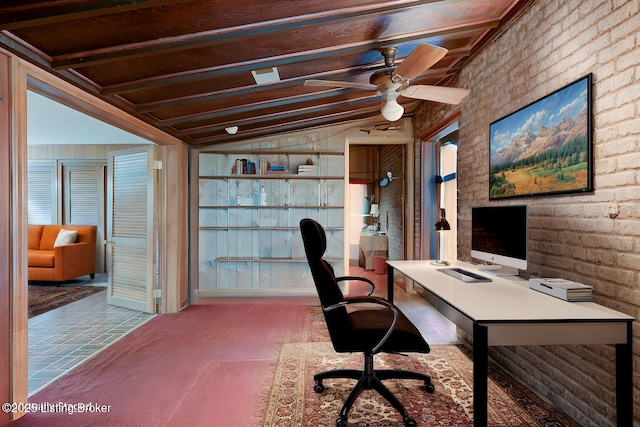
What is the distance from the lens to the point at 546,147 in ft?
7.32

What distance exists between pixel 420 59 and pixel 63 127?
514cm

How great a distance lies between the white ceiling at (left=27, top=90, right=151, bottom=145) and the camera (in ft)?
13.2

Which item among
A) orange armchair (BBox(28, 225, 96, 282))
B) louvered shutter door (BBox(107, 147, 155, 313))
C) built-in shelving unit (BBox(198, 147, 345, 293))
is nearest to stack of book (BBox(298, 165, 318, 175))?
built-in shelving unit (BBox(198, 147, 345, 293))

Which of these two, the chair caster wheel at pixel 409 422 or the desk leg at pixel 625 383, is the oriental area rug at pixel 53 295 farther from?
the desk leg at pixel 625 383

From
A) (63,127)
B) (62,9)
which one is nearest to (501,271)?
(62,9)

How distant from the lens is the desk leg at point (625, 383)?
1.49m

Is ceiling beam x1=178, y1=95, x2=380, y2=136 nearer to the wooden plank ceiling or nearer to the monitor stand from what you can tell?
the wooden plank ceiling

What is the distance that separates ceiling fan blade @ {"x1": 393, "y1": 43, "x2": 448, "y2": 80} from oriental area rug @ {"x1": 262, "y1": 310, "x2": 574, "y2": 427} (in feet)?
6.98

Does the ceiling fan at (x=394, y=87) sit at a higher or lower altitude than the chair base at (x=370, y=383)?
higher

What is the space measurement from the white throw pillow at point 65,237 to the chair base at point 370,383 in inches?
215

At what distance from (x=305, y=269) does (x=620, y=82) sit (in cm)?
393

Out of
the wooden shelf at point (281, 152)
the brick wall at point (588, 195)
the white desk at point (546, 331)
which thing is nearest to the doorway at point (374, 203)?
the wooden shelf at point (281, 152)

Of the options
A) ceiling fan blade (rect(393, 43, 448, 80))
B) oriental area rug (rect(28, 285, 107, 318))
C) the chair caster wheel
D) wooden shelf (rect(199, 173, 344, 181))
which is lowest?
oriental area rug (rect(28, 285, 107, 318))

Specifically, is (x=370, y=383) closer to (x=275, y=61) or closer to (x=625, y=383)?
(x=625, y=383)
